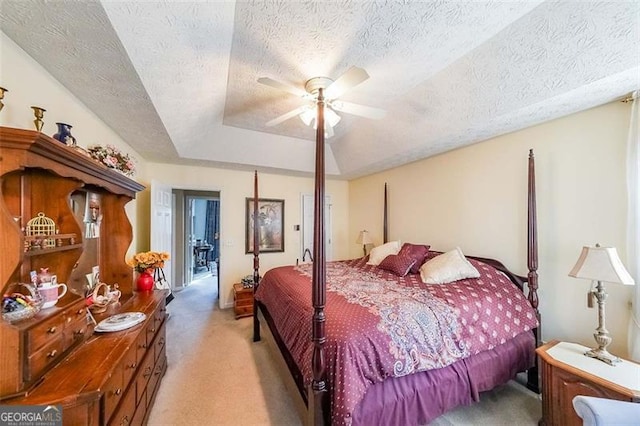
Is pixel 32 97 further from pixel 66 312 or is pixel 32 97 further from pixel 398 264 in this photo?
pixel 398 264

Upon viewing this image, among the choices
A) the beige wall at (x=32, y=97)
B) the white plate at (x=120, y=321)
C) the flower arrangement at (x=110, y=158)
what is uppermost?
the beige wall at (x=32, y=97)

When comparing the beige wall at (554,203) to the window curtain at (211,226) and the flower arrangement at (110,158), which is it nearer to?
the flower arrangement at (110,158)

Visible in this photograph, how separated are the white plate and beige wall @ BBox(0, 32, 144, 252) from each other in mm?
1241

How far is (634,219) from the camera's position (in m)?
1.86

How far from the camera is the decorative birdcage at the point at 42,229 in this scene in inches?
50.3

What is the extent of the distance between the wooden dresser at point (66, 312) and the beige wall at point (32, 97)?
13.0 inches

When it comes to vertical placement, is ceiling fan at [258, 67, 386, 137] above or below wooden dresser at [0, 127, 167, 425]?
above

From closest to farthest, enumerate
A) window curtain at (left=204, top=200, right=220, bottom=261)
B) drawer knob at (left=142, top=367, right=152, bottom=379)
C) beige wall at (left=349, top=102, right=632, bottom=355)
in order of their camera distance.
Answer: drawer knob at (left=142, top=367, right=152, bottom=379) → beige wall at (left=349, top=102, right=632, bottom=355) → window curtain at (left=204, top=200, right=220, bottom=261)

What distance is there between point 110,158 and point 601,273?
11.9 feet

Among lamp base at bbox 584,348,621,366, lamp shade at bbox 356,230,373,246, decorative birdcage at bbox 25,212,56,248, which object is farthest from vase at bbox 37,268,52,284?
lamp shade at bbox 356,230,373,246

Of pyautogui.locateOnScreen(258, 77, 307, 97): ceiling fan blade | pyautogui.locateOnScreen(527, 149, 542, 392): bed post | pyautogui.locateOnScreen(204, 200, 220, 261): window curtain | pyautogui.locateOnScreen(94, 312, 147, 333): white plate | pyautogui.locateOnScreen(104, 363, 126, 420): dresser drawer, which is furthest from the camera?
pyautogui.locateOnScreen(204, 200, 220, 261): window curtain

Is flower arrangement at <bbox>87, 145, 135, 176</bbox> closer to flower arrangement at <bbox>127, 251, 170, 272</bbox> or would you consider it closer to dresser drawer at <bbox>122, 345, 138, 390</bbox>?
flower arrangement at <bbox>127, 251, 170, 272</bbox>

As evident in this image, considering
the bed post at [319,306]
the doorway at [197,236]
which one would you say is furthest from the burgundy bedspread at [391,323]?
the doorway at [197,236]

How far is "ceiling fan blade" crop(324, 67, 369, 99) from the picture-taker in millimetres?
1564
